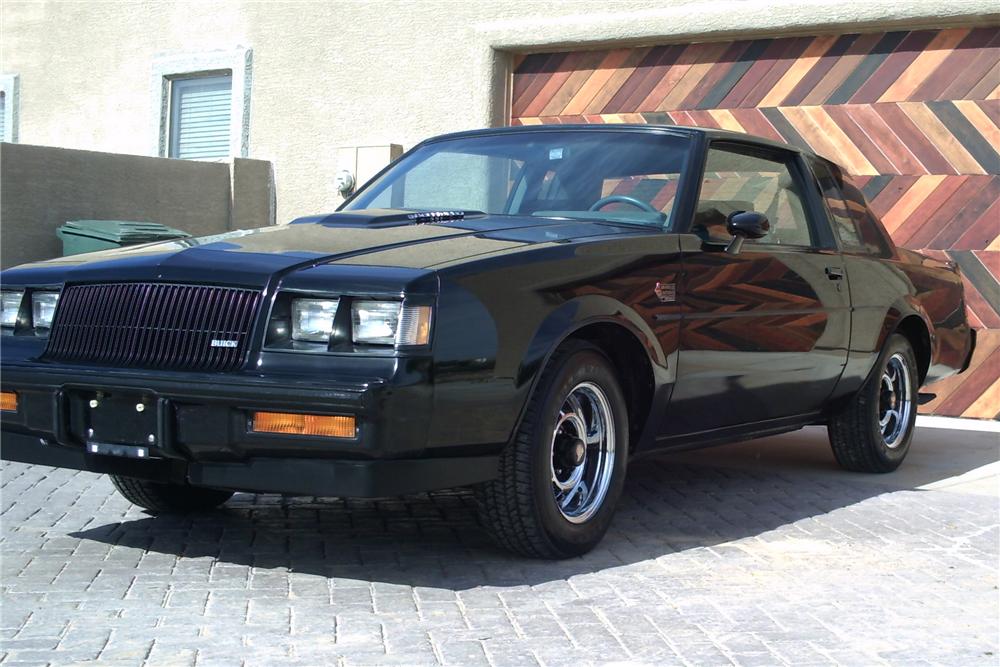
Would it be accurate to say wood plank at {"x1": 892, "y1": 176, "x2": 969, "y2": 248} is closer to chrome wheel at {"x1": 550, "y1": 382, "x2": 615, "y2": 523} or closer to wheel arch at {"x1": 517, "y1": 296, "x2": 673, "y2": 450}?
wheel arch at {"x1": 517, "y1": 296, "x2": 673, "y2": 450}

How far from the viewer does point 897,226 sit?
969 centimetres

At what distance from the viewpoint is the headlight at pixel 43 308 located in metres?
4.92

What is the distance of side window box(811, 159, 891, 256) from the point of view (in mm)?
6832

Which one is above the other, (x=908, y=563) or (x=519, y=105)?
(x=519, y=105)

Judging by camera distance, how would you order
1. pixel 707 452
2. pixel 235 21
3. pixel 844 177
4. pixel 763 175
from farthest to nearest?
pixel 235 21 < pixel 707 452 < pixel 844 177 < pixel 763 175

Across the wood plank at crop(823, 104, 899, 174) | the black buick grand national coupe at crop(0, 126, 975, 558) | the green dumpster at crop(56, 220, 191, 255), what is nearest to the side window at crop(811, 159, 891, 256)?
the black buick grand national coupe at crop(0, 126, 975, 558)

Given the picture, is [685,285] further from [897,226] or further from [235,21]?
[235,21]

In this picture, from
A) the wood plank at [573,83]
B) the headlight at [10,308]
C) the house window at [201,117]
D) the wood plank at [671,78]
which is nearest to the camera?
the headlight at [10,308]

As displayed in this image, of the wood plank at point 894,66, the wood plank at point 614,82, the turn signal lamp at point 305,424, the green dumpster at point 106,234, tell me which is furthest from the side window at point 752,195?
the green dumpster at point 106,234

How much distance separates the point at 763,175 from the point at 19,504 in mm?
3593

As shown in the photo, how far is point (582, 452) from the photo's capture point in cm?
493

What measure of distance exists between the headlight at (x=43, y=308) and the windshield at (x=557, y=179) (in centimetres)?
165

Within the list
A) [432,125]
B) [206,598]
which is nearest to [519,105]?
[432,125]

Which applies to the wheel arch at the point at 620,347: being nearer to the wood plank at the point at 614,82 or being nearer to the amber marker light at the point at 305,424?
the amber marker light at the point at 305,424
